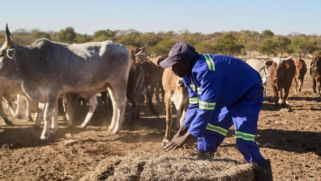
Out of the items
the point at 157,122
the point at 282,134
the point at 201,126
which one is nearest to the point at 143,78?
the point at 157,122

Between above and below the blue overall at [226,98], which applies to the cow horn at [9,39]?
above

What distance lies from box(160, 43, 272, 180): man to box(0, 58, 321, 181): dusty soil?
392 millimetres

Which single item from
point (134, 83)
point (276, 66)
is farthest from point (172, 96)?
point (276, 66)

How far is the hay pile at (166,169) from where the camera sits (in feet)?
11.6

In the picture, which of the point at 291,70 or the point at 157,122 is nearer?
the point at 157,122

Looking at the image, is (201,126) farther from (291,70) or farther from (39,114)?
(291,70)

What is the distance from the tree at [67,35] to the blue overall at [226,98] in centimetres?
4046

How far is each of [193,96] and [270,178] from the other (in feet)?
4.74

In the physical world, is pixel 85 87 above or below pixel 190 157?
above

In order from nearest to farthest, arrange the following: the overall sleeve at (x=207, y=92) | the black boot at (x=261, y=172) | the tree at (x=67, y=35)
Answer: the overall sleeve at (x=207, y=92)
the black boot at (x=261, y=172)
the tree at (x=67, y=35)

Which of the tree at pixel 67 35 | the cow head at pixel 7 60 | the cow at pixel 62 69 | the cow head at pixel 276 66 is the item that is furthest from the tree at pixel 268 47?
the cow head at pixel 7 60

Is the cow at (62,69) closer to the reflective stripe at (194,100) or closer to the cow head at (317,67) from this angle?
the reflective stripe at (194,100)

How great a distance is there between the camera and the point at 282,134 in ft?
29.6

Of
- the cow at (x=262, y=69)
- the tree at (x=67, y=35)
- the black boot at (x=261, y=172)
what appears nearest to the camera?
the black boot at (x=261, y=172)
